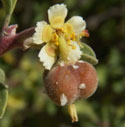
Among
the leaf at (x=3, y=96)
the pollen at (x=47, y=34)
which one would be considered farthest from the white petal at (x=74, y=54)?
the leaf at (x=3, y=96)

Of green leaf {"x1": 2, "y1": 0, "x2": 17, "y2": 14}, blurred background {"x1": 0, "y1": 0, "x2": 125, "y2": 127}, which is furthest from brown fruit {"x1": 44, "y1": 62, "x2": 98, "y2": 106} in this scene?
blurred background {"x1": 0, "y1": 0, "x2": 125, "y2": 127}

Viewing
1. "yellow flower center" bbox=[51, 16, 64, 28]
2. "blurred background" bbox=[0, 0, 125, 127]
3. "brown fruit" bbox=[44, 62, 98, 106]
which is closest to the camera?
"brown fruit" bbox=[44, 62, 98, 106]

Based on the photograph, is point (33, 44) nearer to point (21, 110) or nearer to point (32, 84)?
point (32, 84)

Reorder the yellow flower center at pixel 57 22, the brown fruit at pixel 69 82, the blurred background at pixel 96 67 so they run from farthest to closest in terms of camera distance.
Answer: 1. the blurred background at pixel 96 67
2. the yellow flower center at pixel 57 22
3. the brown fruit at pixel 69 82

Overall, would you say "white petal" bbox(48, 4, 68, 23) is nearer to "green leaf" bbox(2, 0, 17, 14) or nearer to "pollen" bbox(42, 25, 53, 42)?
"pollen" bbox(42, 25, 53, 42)

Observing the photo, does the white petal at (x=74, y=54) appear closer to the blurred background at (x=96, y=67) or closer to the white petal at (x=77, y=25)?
the white petal at (x=77, y=25)

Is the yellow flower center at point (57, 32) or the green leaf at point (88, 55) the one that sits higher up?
the yellow flower center at point (57, 32)
